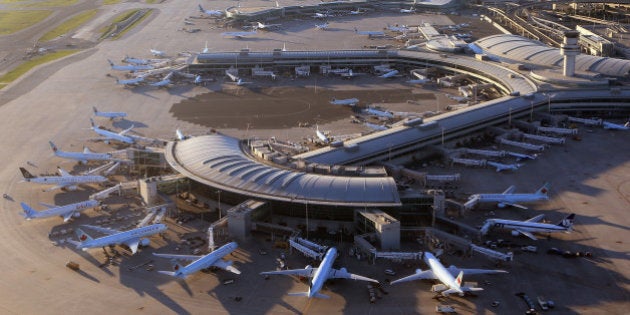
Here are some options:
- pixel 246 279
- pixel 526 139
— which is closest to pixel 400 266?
pixel 246 279

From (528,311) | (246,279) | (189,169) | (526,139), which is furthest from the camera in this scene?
(526,139)

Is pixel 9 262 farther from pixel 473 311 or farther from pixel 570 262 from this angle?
pixel 570 262

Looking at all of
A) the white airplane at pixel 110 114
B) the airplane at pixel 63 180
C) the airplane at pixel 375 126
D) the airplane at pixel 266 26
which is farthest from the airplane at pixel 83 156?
the airplane at pixel 266 26

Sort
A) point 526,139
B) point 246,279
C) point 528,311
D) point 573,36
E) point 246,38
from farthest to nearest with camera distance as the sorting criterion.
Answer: point 246,38 < point 573,36 < point 526,139 < point 246,279 < point 528,311

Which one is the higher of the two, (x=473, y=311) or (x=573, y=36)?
(x=573, y=36)

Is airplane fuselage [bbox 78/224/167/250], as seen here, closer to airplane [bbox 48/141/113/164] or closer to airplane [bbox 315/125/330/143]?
airplane [bbox 48/141/113/164]

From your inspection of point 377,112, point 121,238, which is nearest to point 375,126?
point 377,112

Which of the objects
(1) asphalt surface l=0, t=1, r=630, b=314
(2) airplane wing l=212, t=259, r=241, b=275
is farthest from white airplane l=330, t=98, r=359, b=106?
(2) airplane wing l=212, t=259, r=241, b=275
